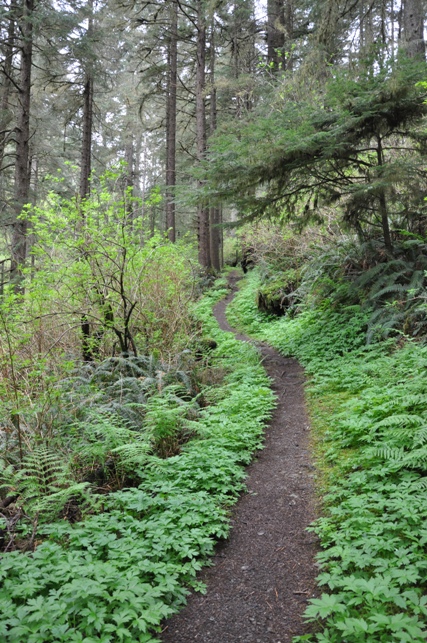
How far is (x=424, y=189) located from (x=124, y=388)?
6.41 metres

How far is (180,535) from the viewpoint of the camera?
326 cm

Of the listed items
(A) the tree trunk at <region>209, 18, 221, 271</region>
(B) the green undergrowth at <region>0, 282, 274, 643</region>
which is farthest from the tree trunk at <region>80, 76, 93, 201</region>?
(B) the green undergrowth at <region>0, 282, 274, 643</region>

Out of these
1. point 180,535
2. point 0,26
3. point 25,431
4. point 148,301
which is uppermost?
point 0,26

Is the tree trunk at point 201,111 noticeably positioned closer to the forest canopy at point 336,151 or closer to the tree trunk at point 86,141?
the tree trunk at point 86,141

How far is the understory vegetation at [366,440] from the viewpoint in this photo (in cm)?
234

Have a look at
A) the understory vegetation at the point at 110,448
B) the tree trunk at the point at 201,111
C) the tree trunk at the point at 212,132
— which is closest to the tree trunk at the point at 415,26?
the understory vegetation at the point at 110,448

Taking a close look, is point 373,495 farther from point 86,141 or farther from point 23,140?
point 86,141

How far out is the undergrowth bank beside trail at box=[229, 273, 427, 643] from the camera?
230cm

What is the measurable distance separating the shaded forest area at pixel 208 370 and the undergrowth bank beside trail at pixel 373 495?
0.06 feet

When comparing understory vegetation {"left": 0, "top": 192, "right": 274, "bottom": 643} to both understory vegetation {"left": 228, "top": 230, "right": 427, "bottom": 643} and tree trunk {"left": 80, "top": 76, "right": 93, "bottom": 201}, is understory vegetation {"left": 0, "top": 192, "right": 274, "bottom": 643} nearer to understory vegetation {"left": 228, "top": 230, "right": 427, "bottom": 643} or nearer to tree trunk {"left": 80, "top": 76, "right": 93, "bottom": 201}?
understory vegetation {"left": 228, "top": 230, "right": 427, "bottom": 643}

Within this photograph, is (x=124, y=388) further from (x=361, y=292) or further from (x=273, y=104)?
(x=273, y=104)

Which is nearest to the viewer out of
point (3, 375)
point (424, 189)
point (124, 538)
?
point (124, 538)

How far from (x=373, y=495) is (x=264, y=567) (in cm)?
102

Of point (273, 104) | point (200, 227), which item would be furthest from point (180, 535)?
point (200, 227)
